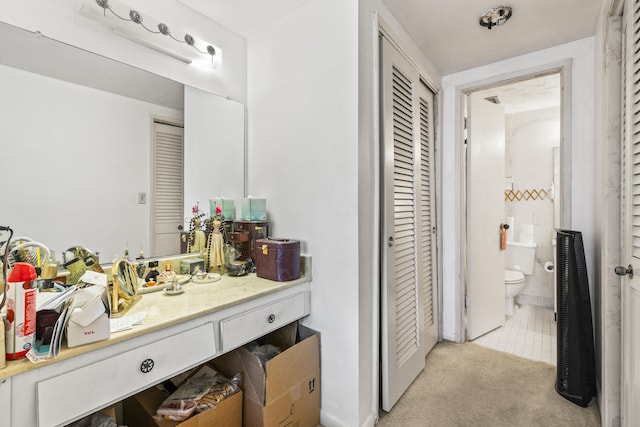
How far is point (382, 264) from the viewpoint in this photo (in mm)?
1712

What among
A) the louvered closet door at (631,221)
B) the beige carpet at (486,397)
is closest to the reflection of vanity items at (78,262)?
the beige carpet at (486,397)

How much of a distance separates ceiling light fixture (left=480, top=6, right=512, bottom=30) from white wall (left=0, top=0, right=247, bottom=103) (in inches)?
61.5

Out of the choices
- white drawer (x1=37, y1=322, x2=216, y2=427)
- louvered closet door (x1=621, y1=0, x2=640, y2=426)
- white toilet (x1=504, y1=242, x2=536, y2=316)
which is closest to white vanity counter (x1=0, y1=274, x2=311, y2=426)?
white drawer (x1=37, y1=322, x2=216, y2=427)

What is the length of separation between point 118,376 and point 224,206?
1.08m

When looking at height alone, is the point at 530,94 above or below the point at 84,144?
above

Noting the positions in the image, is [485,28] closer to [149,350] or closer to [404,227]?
[404,227]

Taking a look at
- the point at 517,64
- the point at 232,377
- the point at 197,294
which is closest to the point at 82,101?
the point at 197,294

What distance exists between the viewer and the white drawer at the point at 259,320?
1.25 metres

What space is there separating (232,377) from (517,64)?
2.98 meters

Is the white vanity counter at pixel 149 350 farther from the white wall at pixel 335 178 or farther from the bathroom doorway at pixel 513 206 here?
the bathroom doorway at pixel 513 206

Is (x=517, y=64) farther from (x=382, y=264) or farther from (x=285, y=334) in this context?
(x=285, y=334)

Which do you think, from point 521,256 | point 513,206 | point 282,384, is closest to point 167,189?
point 282,384

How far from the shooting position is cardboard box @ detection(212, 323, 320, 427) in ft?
4.25

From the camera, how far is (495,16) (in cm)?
185
